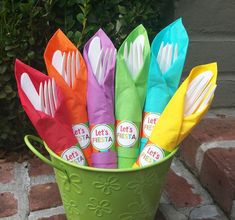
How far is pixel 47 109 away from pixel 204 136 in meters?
0.58

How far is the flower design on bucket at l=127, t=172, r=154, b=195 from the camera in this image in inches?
37.0

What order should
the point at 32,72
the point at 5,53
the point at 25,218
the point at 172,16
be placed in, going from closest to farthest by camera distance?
1. the point at 32,72
2. the point at 25,218
3. the point at 5,53
4. the point at 172,16

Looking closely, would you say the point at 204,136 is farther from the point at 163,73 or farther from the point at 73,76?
the point at 73,76

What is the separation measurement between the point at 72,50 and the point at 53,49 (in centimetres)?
4

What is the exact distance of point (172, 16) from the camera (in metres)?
1.44

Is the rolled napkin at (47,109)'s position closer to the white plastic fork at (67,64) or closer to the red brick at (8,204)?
the white plastic fork at (67,64)

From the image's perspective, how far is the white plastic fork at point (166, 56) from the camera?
1.02 meters

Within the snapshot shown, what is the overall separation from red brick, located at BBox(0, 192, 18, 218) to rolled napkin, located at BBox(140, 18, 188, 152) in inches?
15.0

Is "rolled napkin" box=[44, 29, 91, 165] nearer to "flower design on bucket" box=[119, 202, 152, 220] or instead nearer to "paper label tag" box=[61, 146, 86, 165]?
"paper label tag" box=[61, 146, 86, 165]

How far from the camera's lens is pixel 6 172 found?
1337 millimetres

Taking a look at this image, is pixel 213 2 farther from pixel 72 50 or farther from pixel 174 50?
pixel 72 50

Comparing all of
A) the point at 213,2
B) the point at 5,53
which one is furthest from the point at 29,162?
the point at 213,2

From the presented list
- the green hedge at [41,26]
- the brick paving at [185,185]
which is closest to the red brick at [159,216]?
the brick paving at [185,185]

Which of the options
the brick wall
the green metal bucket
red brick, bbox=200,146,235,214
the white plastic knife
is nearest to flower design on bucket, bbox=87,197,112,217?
the green metal bucket
